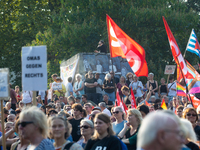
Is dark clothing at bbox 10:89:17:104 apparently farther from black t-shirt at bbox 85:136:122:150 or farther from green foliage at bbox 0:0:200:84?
green foliage at bbox 0:0:200:84

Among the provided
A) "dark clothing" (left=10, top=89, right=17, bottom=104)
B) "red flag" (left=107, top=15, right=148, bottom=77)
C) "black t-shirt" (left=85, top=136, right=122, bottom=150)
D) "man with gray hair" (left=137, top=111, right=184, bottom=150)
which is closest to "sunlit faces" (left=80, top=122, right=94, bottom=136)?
"black t-shirt" (left=85, top=136, right=122, bottom=150)

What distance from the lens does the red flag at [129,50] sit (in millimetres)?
9602

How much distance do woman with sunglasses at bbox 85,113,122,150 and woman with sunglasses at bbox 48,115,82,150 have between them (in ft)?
1.19

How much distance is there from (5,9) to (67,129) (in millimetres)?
25833

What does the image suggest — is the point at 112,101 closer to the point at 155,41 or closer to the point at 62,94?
the point at 62,94

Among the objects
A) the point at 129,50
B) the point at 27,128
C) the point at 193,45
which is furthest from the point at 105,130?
the point at 193,45

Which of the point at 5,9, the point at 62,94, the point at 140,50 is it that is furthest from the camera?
the point at 5,9

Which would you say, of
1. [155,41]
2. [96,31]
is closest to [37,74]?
[96,31]

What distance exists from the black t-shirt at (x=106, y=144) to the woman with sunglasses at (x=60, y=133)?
0.35 m

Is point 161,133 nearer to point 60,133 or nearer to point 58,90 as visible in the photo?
point 60,133

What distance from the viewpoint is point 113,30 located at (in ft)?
34.8

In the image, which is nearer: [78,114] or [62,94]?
[78,114]

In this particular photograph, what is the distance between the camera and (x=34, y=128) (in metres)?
3.61

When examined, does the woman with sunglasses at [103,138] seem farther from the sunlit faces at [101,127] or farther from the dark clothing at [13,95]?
the dark clothing at [13,95]
